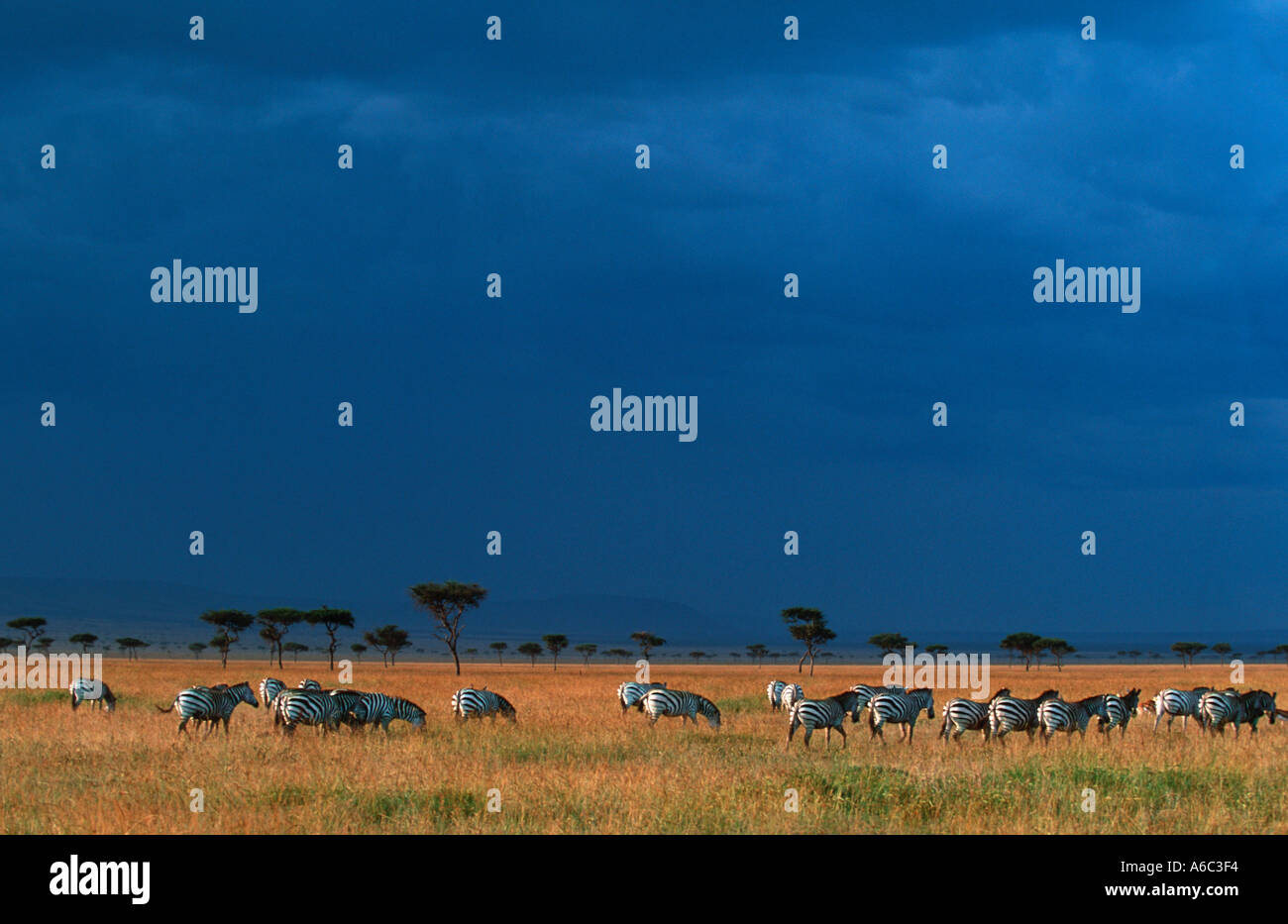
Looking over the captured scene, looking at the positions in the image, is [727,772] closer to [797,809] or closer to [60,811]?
[797,809]

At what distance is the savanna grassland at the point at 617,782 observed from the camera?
40.3ft

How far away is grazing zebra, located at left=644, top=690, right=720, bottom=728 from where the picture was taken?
25.2m

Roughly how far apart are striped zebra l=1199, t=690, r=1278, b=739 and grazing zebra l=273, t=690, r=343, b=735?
19391 mm

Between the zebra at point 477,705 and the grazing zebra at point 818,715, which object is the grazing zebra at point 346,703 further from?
the grazing zebra at point 818,715

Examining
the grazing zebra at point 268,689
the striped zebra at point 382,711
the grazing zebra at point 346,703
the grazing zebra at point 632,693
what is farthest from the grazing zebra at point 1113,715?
the grazing zebra at point 268,689

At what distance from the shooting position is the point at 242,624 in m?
82.3

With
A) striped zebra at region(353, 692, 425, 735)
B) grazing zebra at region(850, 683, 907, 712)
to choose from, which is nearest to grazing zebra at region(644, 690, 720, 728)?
grazing zebra at region(850, 683, 907, 712)

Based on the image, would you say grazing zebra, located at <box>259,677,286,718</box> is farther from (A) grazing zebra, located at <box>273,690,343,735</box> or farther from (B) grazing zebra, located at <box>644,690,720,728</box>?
(B) grazing zebra, located at <box>644,690,720,728</box>

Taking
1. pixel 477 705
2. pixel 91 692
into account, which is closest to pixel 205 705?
pixel 477 705

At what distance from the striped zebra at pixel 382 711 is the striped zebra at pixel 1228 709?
17.9 m

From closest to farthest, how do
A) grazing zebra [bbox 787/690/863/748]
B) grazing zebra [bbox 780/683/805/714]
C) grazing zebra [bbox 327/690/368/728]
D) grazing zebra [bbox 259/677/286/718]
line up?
grazing zebra [bbox 787/690/863/748]
grazing zebra [bbox 327/690/368/728]
grazing zebra [bbox 780/683/805/714]
grazing zebra [bbox 259/677/286/718]

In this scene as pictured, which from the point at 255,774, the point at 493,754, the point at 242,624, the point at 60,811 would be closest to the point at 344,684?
the point at 493,754

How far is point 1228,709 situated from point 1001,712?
24.4ft

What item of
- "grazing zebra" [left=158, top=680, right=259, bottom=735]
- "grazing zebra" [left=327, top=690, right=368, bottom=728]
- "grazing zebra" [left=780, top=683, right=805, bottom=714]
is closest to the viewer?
"grazing zebra" [left=327, top=690, right=368, bottom=728]
